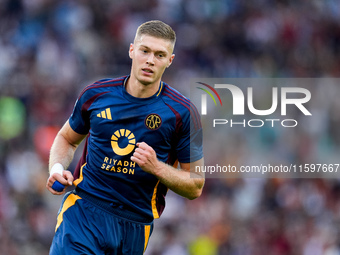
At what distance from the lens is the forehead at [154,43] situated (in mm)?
5859

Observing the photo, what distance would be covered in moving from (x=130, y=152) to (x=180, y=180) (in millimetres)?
471

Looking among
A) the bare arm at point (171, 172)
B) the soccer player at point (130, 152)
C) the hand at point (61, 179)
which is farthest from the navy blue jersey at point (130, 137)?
the hand at point (61, 179)

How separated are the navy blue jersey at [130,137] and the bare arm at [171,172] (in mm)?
122

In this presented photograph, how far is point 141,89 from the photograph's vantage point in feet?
19.5

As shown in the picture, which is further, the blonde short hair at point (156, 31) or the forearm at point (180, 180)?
the blonde short hair at point (156, 31)

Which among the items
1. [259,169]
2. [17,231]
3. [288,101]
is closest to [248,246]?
[259,169]

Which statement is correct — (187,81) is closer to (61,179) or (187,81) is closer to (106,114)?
(106,114)

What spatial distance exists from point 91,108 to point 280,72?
11746 millimetres

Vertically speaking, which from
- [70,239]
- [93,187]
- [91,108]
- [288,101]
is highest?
[288,101]

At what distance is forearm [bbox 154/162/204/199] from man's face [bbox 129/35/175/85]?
75 cm

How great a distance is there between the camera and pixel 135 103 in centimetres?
593

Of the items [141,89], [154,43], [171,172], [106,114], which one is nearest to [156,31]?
[154,43]

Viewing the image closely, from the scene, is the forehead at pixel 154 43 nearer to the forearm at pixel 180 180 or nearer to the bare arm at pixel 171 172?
the bare arm at pixel 171 172

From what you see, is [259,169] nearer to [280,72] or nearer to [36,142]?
[280,72]
